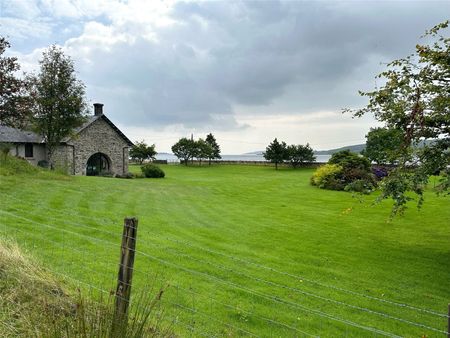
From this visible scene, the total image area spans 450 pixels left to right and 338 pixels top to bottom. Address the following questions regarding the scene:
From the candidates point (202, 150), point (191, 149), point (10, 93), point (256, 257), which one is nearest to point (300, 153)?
point (202, 150)

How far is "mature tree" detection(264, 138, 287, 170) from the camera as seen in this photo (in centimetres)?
5794

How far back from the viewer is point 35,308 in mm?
4594

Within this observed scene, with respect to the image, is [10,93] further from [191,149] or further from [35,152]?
[191,149]

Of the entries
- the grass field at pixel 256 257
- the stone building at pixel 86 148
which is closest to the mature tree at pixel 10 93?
the grass field at pixel 256 257

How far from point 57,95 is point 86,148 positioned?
9520mm

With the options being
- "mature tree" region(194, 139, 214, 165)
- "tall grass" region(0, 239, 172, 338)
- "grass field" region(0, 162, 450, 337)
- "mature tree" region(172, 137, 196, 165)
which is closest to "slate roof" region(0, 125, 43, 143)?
"grass field" region(0, 162, 450, 337)

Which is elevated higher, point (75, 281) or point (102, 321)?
point (102, 321)

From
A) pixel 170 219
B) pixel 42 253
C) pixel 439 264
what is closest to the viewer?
pixel 42 253

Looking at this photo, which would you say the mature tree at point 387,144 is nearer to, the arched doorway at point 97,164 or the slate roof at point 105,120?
the slate roof at point 105,120

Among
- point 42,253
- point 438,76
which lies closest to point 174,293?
point 42,253

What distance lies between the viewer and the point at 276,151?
Answer: 2295 inches

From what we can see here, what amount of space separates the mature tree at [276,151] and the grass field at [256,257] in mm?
37876

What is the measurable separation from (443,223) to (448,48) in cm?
957

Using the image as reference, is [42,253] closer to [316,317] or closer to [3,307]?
[3,307]
